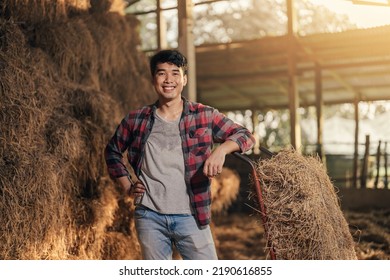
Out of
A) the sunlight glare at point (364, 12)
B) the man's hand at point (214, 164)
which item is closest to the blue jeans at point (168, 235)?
the man's hand at point (214, 164)

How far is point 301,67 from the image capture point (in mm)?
9000

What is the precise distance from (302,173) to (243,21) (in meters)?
17.7

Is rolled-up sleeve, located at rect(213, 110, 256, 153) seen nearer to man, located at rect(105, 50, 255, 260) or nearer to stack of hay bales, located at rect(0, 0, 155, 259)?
man, located at rect(105, 50, 255, 260)

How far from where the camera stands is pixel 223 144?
263 centimetres

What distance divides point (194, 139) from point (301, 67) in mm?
A: 6645

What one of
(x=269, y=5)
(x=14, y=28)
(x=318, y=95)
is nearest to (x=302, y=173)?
(x=14, y=28)

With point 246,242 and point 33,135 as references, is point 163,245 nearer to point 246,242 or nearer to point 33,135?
point 33,135

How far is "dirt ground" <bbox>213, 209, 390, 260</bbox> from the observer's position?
475cm

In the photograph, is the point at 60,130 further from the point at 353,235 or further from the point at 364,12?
the point at 364,12

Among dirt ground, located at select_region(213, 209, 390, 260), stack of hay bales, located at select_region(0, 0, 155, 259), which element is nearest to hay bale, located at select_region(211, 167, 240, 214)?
dirt ground, located at select_region(213, 209, 390, 260)

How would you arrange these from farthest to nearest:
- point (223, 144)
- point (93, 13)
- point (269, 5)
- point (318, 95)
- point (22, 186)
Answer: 1. point (269, 5)
2. point (318, 95)
3. point (93, 13)
4. point (22, 186)
5. point (223, 144)

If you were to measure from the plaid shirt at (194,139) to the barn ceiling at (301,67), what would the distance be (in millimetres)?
4662

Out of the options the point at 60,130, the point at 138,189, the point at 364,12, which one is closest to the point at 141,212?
the point at 138,189

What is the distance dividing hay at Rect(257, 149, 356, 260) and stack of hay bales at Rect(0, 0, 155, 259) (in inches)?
56.5
